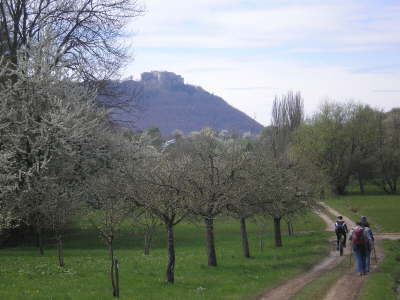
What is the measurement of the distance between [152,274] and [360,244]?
795cm

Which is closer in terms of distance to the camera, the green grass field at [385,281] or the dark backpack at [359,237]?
the green grass field at [385,281]

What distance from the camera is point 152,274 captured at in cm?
2044

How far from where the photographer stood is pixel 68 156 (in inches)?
1188

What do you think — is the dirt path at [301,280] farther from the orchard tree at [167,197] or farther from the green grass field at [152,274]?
the orchard tree at [167,197]

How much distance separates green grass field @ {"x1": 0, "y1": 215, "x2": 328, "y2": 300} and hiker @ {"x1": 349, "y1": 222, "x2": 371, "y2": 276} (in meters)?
2.77

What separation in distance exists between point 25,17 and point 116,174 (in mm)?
10854

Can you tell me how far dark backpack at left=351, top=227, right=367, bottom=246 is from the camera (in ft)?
67.9

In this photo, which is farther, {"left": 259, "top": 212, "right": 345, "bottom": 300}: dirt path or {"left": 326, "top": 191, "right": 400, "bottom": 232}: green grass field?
{"left": 326, "top": 191, "right": 400, "bottom": 232}: green grass field

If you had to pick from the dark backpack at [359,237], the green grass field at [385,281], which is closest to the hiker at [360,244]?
the dark backpack at [359,237]

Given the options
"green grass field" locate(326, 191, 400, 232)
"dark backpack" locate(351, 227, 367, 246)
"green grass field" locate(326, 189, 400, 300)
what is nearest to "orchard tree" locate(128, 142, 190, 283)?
"green grass field" locate(326, 189, 400, 300)

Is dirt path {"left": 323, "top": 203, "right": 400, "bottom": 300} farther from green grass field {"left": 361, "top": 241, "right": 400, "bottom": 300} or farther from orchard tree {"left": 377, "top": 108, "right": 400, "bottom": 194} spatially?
orchard tree {"left": 377, "top": 108, "right": 400, "bottom": 194}

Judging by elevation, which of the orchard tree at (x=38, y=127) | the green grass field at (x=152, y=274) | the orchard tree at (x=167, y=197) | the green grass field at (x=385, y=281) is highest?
the orchard tree at (x=38, y=127)

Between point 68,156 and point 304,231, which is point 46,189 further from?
point 304,231

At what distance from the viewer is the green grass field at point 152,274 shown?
16.5 metres
